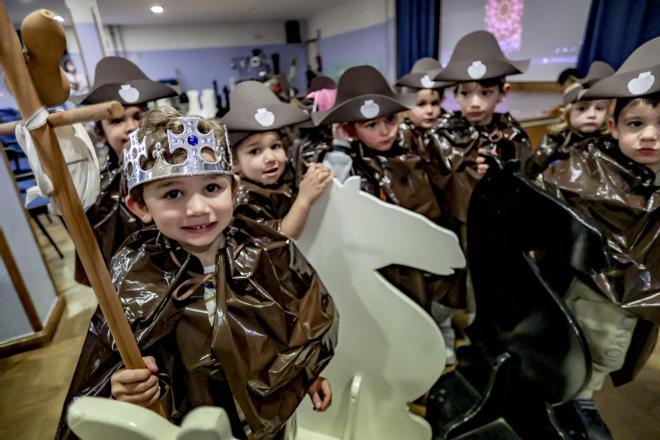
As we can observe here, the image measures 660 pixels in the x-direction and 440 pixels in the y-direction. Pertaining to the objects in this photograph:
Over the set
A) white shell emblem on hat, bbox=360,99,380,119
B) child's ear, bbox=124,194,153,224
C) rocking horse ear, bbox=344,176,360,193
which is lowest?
rocking horse ear, bbox=344,176,360,193

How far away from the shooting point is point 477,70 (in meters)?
1.55

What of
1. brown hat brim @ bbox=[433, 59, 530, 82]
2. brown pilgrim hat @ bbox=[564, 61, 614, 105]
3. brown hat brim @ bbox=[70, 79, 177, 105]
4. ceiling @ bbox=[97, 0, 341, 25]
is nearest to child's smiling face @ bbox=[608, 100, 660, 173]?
brown hat brim @ bbox=[433, 59, 530, 82]

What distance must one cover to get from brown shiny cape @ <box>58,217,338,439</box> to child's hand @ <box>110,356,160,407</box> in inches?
3.1

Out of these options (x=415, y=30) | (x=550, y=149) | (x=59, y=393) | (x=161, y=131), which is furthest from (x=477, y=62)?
(x=415, y=30)

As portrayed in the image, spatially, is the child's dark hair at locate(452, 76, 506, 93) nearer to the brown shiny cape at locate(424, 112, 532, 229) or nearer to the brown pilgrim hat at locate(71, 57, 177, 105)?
the brown shiny cape at locate(424, 112, 532, 229)

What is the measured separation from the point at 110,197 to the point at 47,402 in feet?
3.43

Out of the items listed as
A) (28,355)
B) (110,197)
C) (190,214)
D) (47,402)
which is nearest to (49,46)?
(190,214)

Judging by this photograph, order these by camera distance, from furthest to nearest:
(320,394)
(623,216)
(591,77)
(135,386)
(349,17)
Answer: (349,17) < (591,77) < (623,216) < (320,394) < (135,386)

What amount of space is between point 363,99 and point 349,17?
5.56m

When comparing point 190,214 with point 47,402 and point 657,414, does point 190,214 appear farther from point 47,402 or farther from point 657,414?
point 657,414

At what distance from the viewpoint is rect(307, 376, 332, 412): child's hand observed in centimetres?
90

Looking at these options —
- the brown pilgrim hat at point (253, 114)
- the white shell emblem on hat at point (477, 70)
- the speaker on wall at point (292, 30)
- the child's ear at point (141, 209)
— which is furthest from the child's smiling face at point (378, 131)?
the speaker on wall at point (292, 30)

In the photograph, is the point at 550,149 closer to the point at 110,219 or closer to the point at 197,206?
the point at 197,206

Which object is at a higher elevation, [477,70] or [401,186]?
[477,70]
